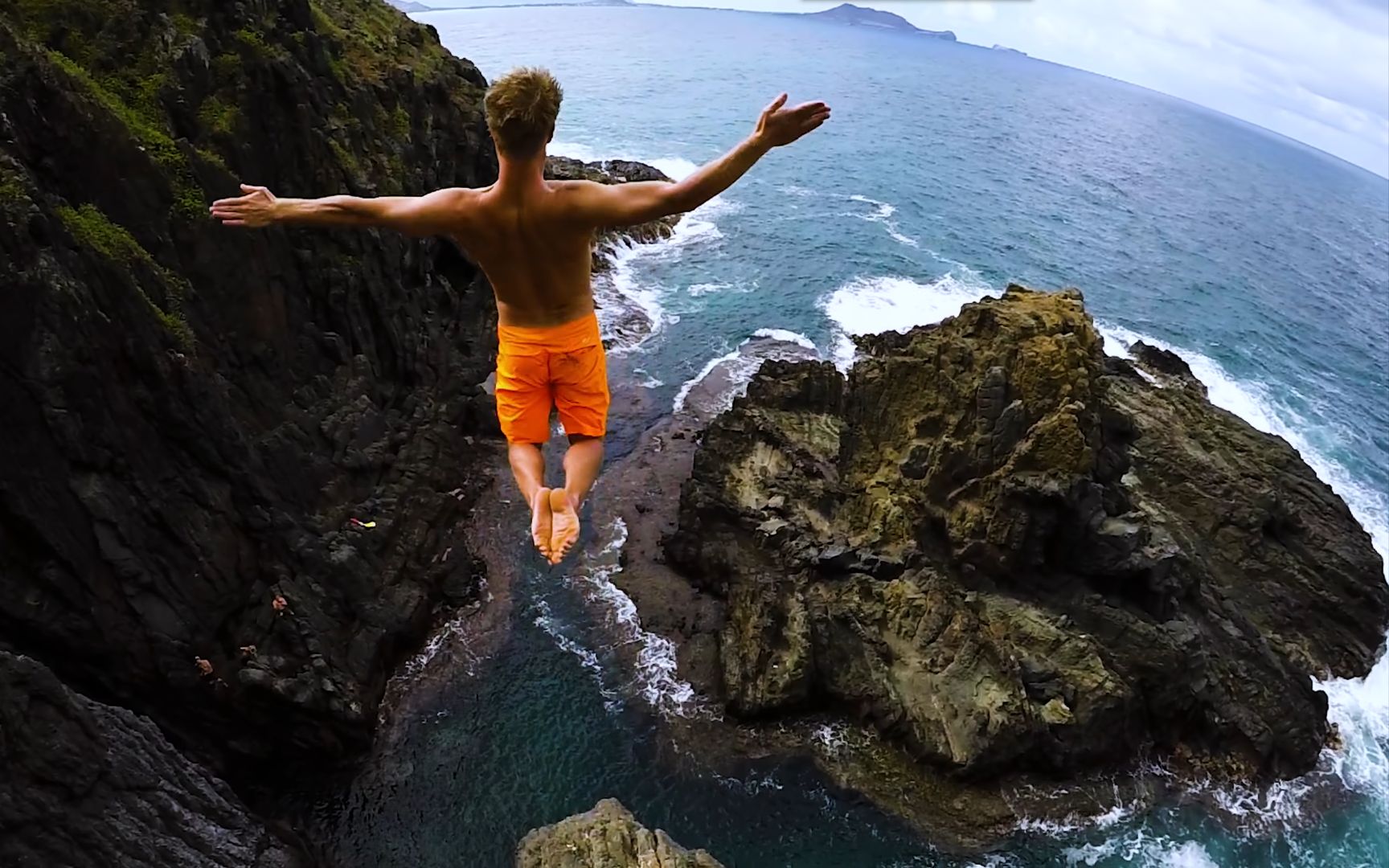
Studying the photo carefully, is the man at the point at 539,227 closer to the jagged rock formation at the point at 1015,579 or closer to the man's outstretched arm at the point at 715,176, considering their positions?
the man's outstretched arm at the point at 715,176

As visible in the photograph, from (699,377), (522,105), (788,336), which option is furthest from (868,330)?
(522,105)

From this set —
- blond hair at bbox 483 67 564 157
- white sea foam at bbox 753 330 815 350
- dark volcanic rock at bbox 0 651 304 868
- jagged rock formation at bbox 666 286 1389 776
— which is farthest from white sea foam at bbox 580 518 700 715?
blond hair at bbox 483 67 564 157

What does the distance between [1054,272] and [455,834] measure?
171 feet

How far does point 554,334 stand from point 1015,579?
65.5 ft

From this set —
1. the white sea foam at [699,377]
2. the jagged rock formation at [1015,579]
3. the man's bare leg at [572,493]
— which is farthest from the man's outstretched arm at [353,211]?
the white sea foam at [699,377]

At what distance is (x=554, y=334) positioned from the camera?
6.39m

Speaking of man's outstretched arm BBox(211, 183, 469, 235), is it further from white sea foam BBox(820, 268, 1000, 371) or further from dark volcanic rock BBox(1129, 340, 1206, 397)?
dark volcanic rock BBox(1129, 340, 1206, 397)

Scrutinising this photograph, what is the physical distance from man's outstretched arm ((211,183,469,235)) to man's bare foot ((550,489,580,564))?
2068mm

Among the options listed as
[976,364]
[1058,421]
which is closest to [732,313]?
[976,364]

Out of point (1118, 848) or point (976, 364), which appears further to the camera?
point (976, 364)

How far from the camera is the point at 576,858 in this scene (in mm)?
15992

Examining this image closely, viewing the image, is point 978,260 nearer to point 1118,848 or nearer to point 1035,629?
point 1035,629

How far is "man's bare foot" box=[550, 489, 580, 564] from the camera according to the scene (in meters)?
6.21

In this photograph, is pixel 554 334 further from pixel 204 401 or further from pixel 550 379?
pixel 204 401
